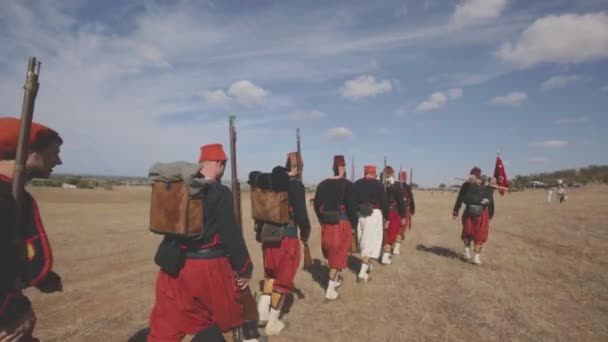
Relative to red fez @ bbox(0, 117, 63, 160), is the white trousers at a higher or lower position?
lower

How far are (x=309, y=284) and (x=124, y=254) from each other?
6046 mm

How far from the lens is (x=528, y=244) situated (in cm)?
1359

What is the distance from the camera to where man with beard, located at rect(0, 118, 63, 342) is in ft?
7.11

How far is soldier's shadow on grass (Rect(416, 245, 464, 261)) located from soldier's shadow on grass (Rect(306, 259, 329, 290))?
12.1ft

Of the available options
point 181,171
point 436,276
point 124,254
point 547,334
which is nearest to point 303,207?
point 181,171

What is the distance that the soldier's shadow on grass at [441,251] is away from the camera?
11273mm

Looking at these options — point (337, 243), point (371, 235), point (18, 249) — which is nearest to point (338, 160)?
point (337, 243)

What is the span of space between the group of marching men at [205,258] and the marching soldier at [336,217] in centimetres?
2

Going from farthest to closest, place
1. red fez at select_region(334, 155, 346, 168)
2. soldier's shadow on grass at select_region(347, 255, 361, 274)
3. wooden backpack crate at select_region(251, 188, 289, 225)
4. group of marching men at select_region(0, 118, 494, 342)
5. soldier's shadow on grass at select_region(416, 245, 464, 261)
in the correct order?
soldier's shadow on grass at select_region(416, 245, 464, 261) < soldier's shadow on grass at select_region(347, 255, 361, 274) < red fez at select_region(334, 155, 346, 168) < wooden backpack crate at select_region(251, 188, 289, 225) < group of marching men at select_region(0, 118, 494, 342)

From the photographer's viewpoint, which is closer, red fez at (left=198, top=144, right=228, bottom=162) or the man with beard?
the man with beard

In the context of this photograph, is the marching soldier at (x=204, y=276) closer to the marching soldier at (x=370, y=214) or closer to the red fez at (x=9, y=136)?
the red fez at (x=9, y=136)

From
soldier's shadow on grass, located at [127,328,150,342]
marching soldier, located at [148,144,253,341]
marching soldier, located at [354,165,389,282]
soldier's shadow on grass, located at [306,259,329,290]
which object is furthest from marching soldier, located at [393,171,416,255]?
marching soldier, located at [148,144,253,341]

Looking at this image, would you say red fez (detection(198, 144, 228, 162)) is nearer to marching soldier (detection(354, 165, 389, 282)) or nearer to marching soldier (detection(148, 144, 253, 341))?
marching soldier (detection(148, 144, 253, 341))

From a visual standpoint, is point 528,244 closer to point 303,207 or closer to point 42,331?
point 303,207
